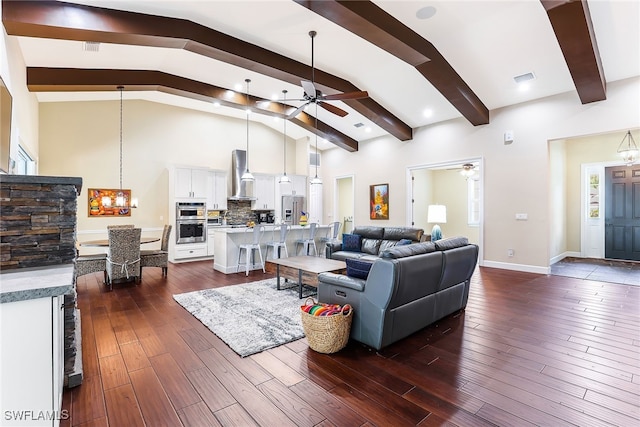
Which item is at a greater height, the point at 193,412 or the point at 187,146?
the point at 187,146

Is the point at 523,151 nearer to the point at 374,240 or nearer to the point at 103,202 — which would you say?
the point at 374,240

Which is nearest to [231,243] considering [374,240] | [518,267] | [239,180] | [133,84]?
[374,240]

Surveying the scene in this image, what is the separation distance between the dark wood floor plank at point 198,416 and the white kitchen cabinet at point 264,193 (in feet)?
23.7

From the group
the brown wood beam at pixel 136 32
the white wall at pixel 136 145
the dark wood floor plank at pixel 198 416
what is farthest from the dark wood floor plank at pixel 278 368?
the white wall at pixel 136 145

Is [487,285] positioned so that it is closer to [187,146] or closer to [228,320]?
[228,320]

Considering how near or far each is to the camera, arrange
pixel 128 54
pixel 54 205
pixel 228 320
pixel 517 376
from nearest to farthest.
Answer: pixel 54 205 → pixel 517 376 → pixel 228 320 → pixel 128 54

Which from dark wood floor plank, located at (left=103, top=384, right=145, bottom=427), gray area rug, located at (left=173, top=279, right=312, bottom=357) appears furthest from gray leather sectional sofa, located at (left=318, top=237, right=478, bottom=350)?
dark wood floor plank, located at (left=103, top=384, right=145, bottom=427)

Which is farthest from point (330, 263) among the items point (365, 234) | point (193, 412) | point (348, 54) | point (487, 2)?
point (487, 2)

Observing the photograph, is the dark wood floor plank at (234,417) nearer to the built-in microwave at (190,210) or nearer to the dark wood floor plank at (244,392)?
the dark wood floor plank at (244,392)

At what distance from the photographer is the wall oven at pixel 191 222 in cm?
743

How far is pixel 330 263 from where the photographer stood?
477cm

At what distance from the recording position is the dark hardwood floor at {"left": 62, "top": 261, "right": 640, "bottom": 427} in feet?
Answer: 6.26

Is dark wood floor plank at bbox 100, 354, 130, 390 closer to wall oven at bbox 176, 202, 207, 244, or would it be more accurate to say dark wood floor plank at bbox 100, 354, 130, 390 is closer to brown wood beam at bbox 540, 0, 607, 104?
wall oven at bbox 176, 202, 207, 244

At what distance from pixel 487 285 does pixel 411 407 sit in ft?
12.4
